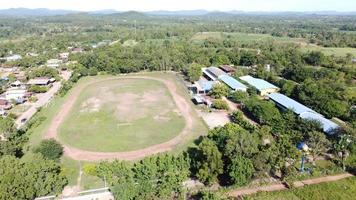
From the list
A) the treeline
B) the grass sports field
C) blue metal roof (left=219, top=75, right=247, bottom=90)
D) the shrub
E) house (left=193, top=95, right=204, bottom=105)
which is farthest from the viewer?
blue metal roof (left=219, top=75, right=247, bottom=90)

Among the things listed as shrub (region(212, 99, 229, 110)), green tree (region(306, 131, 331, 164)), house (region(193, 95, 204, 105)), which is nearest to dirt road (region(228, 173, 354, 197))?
green tree (region(306, 131, 331, 164))

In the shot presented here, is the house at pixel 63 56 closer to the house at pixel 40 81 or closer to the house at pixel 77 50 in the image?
the house at pixel 77 50

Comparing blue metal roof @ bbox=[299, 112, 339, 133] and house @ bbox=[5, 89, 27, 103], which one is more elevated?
blue metal roof @ bbox=[299, 112, 339, 133]

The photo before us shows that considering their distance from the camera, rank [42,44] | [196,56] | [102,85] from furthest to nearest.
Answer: [42,44], [196,56], [102,85]

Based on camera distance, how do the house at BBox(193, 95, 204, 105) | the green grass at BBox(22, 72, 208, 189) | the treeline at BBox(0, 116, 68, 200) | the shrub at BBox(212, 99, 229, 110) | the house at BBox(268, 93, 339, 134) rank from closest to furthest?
the treeline at BBox(0, 116, 68, 200)
the green grass at BBox(22, 72, 208, 189)
the house at BBox(268, 93, 339, 134)
the shrub at BBox(212, 99, 229, 110)
the house at BBox(193, 95, 204, 105)

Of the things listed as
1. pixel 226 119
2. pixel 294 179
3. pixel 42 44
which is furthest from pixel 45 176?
pixel 42 44

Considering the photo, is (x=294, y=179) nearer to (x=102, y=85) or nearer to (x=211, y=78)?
(x=211, y=78)

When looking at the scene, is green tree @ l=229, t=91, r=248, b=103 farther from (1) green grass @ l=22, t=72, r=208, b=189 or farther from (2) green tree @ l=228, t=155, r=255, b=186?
(2) green tree @ l=228, t=155, r=255, b=186

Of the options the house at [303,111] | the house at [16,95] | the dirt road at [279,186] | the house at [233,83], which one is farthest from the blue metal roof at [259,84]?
the house at [16,95]
